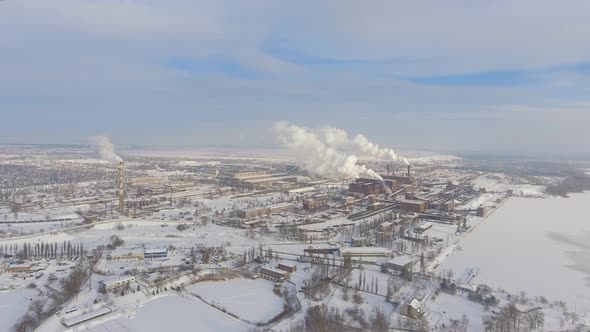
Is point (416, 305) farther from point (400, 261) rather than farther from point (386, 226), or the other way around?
point (386, 226)

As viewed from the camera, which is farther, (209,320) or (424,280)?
(424,280)

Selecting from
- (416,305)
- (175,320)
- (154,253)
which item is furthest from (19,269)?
(416,305)

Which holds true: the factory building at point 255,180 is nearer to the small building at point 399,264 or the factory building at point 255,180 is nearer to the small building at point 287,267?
the small building at point 287,267

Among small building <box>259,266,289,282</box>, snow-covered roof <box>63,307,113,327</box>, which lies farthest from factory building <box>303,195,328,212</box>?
snow-covered roof <box>63,307,113,327</box>

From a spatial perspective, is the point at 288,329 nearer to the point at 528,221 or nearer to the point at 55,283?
the point at 55,283

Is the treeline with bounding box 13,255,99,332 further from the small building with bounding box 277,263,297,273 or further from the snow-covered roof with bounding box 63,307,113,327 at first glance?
the small building with bounding box 277,263,297,273

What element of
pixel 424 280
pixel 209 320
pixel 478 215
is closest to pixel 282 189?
pixel 478 215
